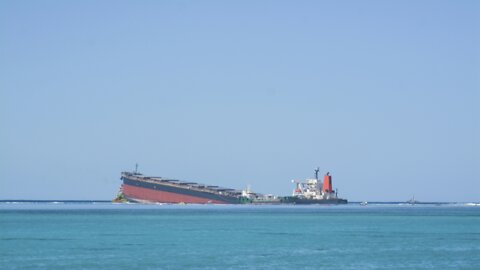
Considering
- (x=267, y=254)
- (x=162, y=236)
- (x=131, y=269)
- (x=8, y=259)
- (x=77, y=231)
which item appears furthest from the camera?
(x=77, y=231)

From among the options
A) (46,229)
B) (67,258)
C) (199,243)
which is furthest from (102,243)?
(46,229)

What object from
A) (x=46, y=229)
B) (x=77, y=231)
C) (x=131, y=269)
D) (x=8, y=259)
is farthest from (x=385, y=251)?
(x=46, y=229)

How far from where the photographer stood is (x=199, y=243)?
261 feet

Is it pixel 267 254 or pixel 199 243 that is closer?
pixel 267 254

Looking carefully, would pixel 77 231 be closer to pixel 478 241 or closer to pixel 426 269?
pixel 478 241

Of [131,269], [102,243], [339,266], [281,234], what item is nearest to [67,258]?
[131,269]

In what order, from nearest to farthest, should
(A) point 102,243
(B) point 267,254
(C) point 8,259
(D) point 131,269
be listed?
(D) point 131,269 < (C) point 8,259 < (B) point 267,254 < (A) point 102,243

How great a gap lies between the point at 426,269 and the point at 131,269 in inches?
724

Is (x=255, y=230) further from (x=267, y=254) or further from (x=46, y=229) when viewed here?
(x=267, y=254)

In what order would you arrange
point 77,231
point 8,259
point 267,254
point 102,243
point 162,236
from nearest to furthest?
point 8,259, point 267,254, point 102,243, point 162,236, point 77,231

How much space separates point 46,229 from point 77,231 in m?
7.37

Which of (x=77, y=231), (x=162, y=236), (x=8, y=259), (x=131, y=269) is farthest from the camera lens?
(x=77, y=231)

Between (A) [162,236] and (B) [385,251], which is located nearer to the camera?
(B) [385,251]

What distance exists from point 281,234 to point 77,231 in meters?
21.5
